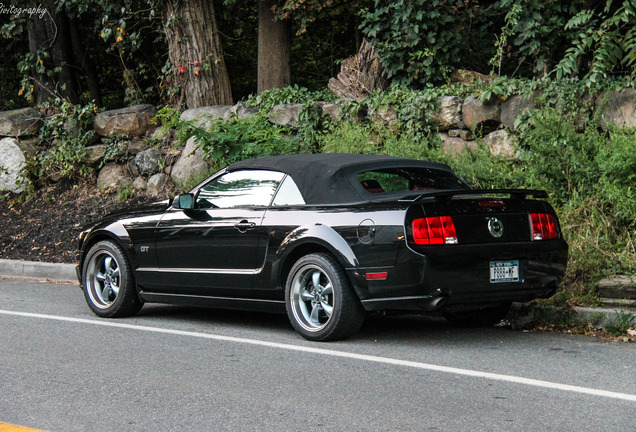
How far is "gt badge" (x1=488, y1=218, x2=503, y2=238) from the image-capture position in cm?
676

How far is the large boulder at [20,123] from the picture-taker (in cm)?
1642

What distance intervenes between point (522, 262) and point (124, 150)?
10.0 metres

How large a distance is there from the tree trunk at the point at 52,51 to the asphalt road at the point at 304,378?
1006 cm

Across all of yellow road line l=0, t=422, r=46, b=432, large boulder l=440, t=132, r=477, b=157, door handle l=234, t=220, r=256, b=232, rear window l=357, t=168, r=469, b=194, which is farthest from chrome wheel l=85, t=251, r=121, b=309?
large boulder l=440, t=132, r=477, b=157

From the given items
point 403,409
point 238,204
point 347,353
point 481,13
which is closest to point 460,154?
point 481,13

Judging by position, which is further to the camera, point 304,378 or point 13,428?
point 304,378

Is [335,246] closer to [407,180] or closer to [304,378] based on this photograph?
[407,180]

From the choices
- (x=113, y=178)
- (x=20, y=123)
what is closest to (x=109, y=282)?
(x=113, y=178)

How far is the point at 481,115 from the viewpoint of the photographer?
1152cm

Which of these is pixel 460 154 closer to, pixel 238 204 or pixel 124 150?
pixel 238 204

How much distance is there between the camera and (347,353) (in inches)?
258

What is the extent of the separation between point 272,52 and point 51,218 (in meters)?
4.60

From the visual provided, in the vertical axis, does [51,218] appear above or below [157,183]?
below

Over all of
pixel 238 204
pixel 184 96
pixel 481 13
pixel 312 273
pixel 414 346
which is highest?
pixel 481 13
